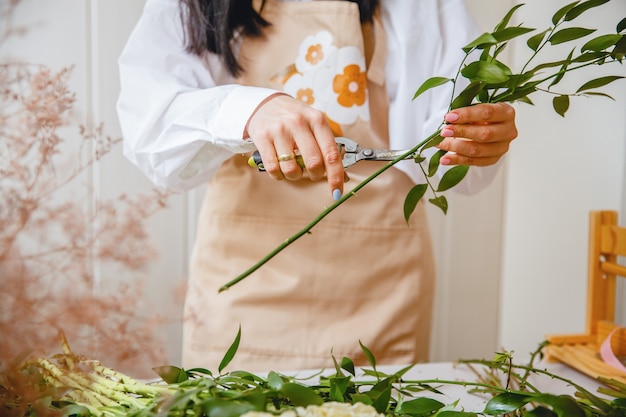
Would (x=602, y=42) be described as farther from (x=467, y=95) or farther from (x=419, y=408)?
(x=419, y=408)

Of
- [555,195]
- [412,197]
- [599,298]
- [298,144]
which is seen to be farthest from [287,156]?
[555,195]

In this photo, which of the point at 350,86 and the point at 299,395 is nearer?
the point at 299,395

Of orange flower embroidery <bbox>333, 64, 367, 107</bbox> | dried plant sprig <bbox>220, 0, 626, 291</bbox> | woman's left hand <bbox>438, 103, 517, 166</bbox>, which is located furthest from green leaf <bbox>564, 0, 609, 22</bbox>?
orange flower embroidery <bbox>333, 64, 367, 107</bbox>

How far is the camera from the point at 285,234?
2.93 feet

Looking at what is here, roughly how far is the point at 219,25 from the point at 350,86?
7.7 inches

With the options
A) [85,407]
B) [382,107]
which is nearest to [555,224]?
[382,107]

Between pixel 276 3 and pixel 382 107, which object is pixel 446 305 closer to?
pixel 382 107

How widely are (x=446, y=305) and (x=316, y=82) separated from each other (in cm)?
73

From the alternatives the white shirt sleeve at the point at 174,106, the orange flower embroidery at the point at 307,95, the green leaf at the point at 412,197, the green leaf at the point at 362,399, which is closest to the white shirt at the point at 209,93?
the white shirt sleeve at the point at 174,106

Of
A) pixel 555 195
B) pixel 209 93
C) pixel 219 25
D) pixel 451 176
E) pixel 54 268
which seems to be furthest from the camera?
pixel 555 195

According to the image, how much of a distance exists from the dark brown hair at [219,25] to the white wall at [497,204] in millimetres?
267

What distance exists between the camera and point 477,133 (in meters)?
0.58

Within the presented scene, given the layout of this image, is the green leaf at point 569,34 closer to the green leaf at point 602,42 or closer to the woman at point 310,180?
the green leaf at point 602,42

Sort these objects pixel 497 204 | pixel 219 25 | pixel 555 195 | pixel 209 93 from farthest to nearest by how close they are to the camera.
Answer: pixel 497 204
pixel 555 195
pixel 219 25
pixel 209 93
